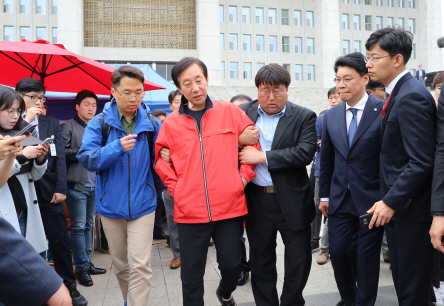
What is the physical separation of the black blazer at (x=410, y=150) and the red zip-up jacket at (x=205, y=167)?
1123 millimetres

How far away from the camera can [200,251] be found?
3033 millimetres

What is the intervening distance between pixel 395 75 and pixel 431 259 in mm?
1382

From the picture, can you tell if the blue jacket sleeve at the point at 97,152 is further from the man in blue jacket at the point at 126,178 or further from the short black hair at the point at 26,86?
the short black hair at the point at 26,86

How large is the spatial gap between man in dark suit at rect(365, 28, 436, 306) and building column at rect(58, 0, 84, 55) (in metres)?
35.6

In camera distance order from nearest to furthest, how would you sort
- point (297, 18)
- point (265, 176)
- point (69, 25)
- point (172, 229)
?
1. point (265, 176)
2. point (172, 229)
3. point (69, 25)
4. point (297, 18)

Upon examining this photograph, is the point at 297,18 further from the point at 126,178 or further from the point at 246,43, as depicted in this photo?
the point at 126,178

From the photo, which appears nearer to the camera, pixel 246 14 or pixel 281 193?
pixel 281 193

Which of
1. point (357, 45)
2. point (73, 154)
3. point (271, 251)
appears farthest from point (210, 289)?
point (357, 45)

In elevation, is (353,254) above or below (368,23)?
below

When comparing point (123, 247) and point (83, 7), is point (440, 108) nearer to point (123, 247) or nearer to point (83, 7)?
point (123, 247)

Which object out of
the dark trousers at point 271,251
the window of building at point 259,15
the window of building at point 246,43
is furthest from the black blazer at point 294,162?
the window of building at point 259,15

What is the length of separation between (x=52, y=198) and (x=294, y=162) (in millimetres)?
2634

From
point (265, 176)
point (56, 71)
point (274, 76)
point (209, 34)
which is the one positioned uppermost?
point (209, 34)

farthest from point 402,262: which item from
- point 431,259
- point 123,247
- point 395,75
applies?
point 123,247
